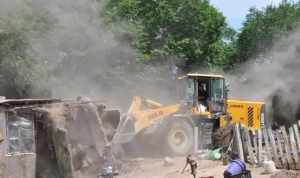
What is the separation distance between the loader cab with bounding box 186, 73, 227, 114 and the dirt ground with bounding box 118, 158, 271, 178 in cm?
249

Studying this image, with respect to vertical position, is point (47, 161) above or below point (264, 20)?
below

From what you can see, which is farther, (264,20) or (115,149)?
(264,20)

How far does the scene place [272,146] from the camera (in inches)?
689

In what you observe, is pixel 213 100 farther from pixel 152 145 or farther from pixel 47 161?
pixel 47 161

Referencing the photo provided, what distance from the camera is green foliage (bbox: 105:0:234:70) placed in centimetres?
3628

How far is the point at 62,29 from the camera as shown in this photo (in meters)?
25.5

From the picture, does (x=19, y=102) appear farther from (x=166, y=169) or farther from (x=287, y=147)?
(x=287, y=147)

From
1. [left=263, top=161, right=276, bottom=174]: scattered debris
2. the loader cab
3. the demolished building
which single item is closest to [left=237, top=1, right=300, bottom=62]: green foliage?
the loader cab

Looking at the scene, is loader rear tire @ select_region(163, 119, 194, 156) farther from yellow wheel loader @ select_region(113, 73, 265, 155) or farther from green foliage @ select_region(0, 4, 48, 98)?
green foliage @ select_region(0, 4, 48, 98)

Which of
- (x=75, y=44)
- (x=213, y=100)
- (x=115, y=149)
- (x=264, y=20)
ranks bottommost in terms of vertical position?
(x=115, y=149)

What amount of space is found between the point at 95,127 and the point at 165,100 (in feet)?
44.8

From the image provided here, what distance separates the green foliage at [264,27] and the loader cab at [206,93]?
17.6 m

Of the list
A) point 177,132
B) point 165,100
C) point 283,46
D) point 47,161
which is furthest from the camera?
point 283,46

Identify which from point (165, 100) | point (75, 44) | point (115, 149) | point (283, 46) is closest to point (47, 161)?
point (115, 149)
